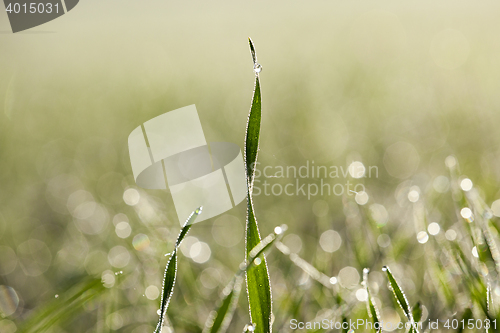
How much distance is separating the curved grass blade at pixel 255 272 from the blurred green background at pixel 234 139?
0.59 feet

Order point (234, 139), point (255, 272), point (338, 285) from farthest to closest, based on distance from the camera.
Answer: point (234, 139) < point (338, 285) < point (255, 272)

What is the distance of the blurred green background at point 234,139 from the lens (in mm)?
654

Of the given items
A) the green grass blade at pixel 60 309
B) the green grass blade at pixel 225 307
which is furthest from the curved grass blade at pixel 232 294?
the green grass blade at pixel 60 309

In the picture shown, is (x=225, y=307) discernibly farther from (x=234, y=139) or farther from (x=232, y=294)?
(x=234, y=139)

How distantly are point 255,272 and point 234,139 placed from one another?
1030mm

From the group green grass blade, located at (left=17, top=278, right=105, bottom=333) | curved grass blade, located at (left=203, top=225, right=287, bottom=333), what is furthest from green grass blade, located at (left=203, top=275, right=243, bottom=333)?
green grass blade, located at (left=17, top=278, right=105, bottom=333)

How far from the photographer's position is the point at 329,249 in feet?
2.41

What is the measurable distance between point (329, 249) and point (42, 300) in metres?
0.52

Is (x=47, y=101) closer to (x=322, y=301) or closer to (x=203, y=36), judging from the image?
(x=203, y=36)

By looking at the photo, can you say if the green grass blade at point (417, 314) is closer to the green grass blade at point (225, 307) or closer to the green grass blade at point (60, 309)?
the green grass blade at point (225, 307)

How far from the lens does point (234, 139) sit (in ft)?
4.43

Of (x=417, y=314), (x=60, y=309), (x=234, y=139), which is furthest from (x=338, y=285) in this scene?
(x=234, y=139)

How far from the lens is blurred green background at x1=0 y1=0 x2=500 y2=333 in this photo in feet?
2.15

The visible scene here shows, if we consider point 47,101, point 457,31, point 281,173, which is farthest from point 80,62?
point 457,31
